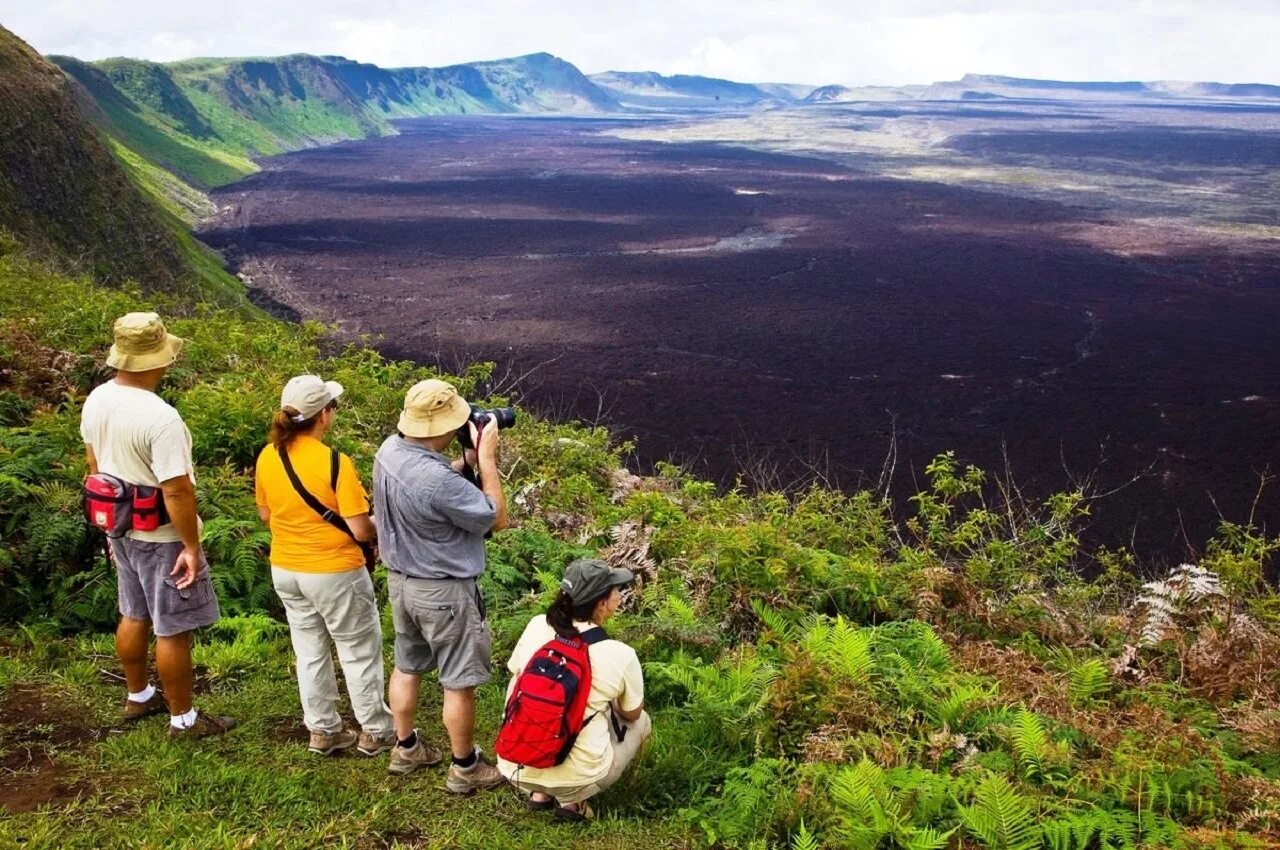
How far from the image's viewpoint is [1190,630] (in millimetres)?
7102

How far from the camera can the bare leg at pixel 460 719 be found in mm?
4145

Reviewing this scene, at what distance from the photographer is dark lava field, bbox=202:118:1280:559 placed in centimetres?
2164

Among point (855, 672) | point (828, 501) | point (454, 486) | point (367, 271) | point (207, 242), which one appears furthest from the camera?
point (207, 242)

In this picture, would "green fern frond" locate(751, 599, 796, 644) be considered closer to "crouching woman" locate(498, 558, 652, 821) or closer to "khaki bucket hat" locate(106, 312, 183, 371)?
"crouching woman" locate(498, 558, 652, 821)

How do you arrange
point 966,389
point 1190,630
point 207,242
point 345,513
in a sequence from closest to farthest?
1. point 345,513
2. point 1190,630
3. point 966,389
4. point 207,242

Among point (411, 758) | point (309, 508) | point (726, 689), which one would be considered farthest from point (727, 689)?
point (309, 508)

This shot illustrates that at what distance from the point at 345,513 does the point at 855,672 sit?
8.97ft

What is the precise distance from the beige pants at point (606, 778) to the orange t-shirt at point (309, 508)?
1.23 meters

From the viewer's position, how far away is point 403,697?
167 inches

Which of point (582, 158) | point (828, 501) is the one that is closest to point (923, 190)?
point (582, 158)

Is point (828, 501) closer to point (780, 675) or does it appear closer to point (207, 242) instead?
point (780, 675)

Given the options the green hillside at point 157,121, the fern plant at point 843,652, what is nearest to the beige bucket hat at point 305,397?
the fern plant at point 843,652

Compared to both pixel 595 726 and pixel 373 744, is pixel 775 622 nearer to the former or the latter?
pixel 595 726

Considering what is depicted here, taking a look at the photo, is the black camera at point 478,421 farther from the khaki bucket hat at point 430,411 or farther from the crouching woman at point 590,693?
the crouching woman at point 590,693
